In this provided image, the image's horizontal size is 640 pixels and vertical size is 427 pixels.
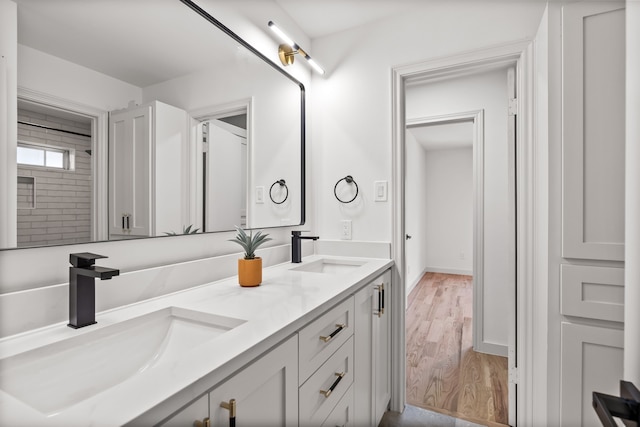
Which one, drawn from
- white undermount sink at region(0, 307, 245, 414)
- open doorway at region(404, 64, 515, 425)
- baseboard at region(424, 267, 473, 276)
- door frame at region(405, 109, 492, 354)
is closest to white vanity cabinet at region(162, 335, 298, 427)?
white undermount sink at region(0, 307, 245, 414)

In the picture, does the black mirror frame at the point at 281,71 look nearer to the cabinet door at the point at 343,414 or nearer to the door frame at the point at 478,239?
the door frame at the point at 478,239

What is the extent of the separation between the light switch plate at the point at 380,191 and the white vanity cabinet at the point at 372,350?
1.41 ft

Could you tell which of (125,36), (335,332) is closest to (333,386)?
(335,332)

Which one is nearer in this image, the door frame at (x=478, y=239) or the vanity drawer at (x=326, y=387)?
the vanity drawer at (x=326, y=387)

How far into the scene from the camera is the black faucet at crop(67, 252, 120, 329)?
0.84 meters

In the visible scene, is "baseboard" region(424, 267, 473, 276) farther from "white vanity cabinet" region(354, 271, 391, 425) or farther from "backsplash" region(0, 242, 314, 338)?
"backsplash" region(0, 242, 314, 338)

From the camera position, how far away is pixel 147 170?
114 centimetres

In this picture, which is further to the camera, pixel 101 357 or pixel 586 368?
pixel 586 368

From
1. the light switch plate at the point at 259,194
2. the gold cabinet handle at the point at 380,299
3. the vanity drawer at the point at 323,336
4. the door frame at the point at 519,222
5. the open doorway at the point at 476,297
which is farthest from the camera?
the open doorway at the point at 476,297

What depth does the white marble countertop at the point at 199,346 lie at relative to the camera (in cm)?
49

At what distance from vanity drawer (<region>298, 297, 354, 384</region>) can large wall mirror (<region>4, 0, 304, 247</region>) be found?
65cm

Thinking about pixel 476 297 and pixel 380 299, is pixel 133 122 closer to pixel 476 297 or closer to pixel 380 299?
pixel 380 299

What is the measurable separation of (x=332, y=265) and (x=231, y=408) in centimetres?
137

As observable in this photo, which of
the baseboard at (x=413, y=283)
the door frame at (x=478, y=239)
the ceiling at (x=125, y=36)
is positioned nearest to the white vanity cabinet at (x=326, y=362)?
the ceiling at (x=125, y=36)
